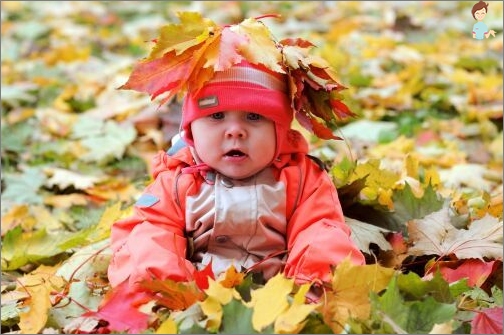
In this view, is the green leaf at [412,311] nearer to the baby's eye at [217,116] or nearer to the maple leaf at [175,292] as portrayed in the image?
the maple leaf at [175,292]

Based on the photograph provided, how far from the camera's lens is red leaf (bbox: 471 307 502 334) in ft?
5.93

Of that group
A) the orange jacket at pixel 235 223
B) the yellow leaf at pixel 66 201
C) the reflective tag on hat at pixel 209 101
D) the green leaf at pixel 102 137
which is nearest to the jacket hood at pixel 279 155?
the orange jacket at pixel 235 223

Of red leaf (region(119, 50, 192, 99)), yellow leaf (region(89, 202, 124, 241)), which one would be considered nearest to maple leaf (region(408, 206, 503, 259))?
red leaf (region(119, 50, 192, 99))

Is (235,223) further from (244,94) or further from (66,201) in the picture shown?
(66,201)

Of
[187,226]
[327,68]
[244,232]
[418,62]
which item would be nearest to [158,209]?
[187,226]

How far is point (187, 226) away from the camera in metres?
2.29

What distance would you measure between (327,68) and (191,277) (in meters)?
0.68

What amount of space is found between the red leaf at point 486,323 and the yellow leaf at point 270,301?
0.43 metres

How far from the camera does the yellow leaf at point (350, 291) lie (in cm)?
185

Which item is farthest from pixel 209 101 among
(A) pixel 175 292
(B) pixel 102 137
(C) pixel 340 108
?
(B) pixel 102 137

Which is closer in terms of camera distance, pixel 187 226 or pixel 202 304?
pixel 202 304

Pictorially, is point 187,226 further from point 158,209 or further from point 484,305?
point 484,305

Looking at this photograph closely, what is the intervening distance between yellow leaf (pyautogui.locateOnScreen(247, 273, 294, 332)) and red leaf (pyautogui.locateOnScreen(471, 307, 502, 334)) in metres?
0.43

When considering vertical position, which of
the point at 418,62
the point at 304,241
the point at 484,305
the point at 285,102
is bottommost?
the point at 418,62
